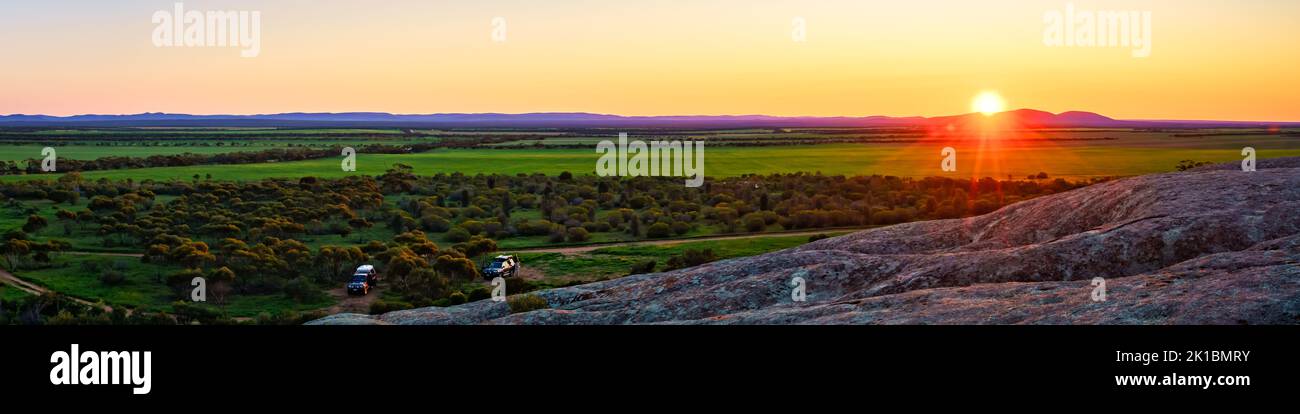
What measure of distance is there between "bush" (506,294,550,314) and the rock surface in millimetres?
283

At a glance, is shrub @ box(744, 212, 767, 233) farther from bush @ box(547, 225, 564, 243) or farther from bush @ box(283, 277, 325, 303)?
bush @ box(283, 277, 325, 303)

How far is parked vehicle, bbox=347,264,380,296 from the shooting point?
109 feet

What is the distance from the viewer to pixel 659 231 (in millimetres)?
50594

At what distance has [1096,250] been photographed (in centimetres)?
1512

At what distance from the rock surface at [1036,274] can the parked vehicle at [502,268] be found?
51.5 ft

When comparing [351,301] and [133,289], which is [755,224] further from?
[133,289]

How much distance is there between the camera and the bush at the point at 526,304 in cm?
1797

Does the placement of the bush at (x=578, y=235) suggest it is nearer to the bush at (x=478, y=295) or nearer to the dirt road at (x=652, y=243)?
the dirt road at (x=652, y=243)

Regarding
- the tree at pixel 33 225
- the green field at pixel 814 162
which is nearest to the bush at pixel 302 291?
the tree at pixel 33 225

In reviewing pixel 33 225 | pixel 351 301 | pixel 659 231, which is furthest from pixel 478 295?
pixel 33 225

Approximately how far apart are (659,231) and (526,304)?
32.6 m

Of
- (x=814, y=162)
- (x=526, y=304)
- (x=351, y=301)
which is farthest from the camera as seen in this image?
(x=814, y=162)

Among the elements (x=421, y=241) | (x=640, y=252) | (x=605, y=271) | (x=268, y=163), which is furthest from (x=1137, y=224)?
(x=268, y=163)
